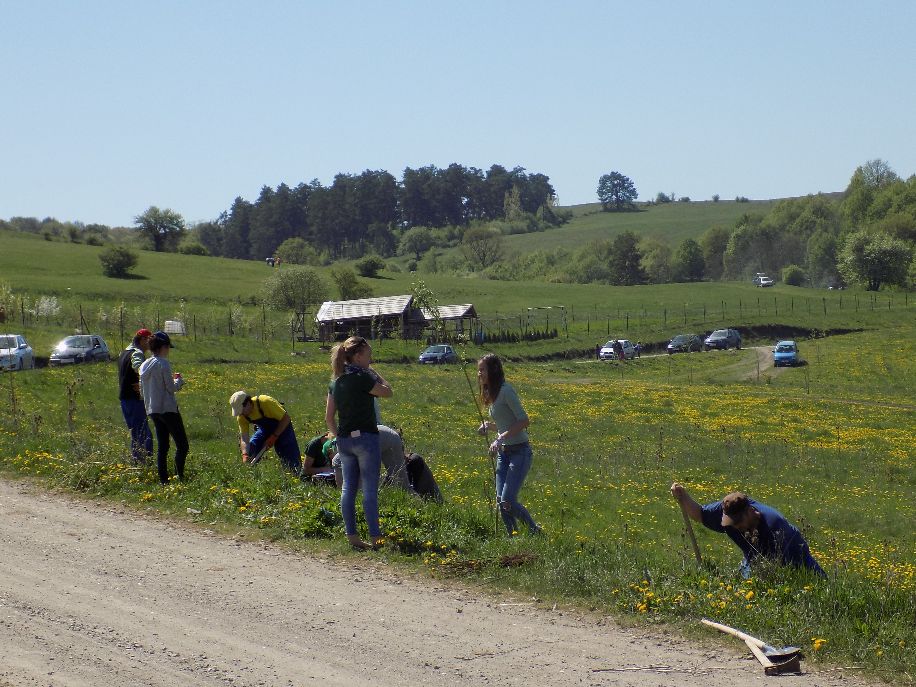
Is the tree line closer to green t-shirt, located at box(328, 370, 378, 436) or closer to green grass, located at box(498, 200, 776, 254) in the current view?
green grass, located at box(498, 200, 776, 254)

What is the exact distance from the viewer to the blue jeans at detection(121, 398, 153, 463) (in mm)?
12398

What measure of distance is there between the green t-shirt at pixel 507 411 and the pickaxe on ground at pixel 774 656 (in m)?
3.93

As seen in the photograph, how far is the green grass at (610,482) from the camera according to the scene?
6.91 meters

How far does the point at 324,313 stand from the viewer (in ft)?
241

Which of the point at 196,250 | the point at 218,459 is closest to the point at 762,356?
the point at 218,459

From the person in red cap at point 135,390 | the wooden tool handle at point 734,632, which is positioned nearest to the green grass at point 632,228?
the person in red cap at point 135,390

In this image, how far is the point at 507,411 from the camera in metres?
9.83

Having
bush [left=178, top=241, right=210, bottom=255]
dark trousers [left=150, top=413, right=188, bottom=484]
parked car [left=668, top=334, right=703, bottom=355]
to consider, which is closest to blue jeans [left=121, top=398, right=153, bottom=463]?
dark trousers [left=150, top=413, right=188, bottom=484]

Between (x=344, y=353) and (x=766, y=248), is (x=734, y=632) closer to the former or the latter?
(x=344, y=353)

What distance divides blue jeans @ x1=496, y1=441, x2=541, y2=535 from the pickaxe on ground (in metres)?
3.64

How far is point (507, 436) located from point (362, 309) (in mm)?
64954

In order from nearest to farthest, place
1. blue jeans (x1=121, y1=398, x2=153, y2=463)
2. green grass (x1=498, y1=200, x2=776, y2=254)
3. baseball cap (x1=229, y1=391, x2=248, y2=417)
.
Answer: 1. baseball cap (x1=229, y1=391, x2=248, y2=417)
2. blue jeans (x1=121, y1=398, x2=153, y2=463)
3. green grass (x1=498, y1=200, x2=776, y2=254)

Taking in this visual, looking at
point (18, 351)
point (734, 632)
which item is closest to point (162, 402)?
point (734, 632)

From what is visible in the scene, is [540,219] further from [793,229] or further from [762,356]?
[762,356]
